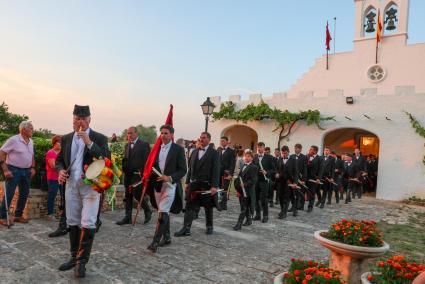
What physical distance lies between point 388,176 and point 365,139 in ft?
17.1

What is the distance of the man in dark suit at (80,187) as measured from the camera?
3.78 meters

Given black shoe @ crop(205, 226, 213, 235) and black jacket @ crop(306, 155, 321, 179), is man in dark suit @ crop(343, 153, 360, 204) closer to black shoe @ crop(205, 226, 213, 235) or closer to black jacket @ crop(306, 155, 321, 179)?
black jacket @ crop(306, 155, 321, 179)

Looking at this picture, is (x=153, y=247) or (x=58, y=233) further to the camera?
(x=58, y=233)

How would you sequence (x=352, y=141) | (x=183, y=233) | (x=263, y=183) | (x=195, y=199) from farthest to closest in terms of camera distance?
(x=352, y=141), (x=263, y=183), (x=195, y=199), (x=183, y=233)

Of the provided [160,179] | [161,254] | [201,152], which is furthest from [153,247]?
[201,152]

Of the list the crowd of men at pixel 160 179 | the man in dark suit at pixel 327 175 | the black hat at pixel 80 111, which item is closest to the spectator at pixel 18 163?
the crowd of men at pixel 160 179

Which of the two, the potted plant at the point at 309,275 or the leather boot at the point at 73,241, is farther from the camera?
the leather boot at the point at 73,241

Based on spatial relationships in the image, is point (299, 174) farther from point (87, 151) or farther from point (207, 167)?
point (87, 151)

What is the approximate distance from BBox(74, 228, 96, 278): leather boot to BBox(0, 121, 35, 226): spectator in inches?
103

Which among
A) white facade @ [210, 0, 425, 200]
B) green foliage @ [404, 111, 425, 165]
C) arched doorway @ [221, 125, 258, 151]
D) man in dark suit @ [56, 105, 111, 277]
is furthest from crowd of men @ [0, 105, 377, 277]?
arched doorway @ [221, 125, 258, 151]

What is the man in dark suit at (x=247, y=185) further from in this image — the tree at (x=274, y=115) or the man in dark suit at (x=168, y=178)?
the tree at (x=274, y=115)

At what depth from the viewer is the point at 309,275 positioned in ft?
9.81

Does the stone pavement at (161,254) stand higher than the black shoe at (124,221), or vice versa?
the black shoe at (124,221)

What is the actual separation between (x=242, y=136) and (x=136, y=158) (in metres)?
14.5
